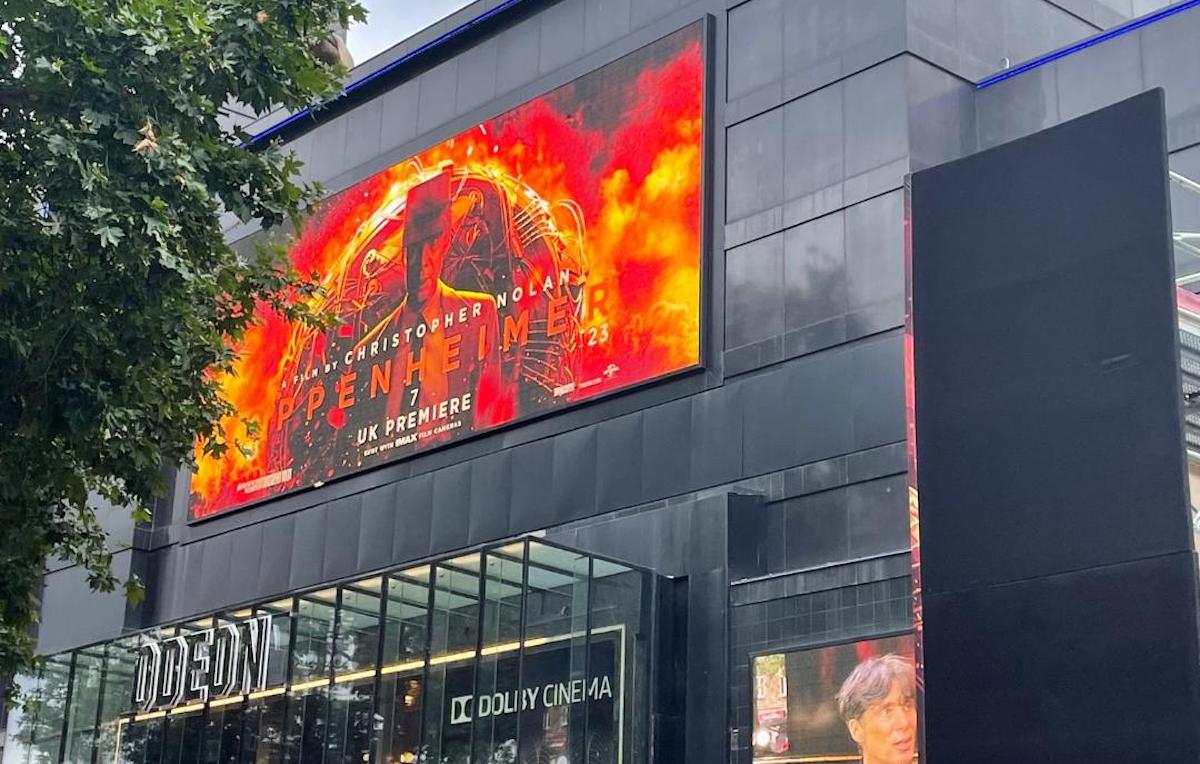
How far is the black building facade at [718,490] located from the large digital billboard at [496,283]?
0.43 metres

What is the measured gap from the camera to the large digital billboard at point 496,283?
30.6m

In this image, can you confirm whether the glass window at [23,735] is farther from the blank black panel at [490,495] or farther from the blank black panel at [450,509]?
the blank black panel at [490,495]

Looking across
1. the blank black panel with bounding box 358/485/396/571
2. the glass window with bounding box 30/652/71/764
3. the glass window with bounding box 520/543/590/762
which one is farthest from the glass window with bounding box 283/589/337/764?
the glass window with bounding box 30/652/71/764

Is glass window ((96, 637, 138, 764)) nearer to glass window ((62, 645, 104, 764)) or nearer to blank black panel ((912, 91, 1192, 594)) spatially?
glass window ((62, 645, 104, 764))

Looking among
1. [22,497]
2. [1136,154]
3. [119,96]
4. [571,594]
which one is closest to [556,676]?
[571,594]

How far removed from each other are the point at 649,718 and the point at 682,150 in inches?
398

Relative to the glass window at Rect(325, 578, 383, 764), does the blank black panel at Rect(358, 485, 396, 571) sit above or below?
above

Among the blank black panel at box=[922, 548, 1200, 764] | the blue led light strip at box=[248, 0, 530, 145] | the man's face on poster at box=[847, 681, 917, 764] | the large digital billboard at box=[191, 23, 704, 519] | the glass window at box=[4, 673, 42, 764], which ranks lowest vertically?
the blank black panel at box=[922, 548, 1200, 764]

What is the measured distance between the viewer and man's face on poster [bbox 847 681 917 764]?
76.8ft

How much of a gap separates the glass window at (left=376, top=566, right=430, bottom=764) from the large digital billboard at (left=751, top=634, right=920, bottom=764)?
6150 millimetres

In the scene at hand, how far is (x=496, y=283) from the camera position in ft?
109

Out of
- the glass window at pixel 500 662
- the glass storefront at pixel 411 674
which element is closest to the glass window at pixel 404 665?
the glass storefront at pixel 411 674

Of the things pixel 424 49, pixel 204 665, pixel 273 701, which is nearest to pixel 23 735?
pixel 204 665

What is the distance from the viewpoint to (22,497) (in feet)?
55.7
